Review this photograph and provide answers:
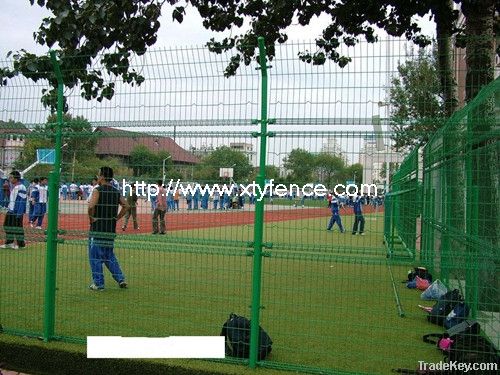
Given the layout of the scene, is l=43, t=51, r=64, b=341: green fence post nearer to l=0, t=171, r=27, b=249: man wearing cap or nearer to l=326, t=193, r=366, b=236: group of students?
l=0, t=171, r=27, b=249: man wearing cap

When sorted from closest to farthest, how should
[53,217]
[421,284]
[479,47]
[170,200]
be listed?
[170,200]
[53,217]
[479,47]
[421,284]

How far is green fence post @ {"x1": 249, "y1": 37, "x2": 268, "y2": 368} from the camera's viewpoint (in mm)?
5047

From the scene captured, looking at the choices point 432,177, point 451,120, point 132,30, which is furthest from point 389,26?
point 451,120

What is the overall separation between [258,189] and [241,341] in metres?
1.39

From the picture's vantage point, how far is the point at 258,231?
200 inches

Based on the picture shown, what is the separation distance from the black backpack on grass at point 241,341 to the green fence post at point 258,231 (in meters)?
0.16

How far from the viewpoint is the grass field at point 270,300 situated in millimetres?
5234

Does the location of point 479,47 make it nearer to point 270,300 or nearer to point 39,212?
point 270,300

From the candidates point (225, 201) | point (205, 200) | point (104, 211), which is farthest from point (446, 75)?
point (104, 211)

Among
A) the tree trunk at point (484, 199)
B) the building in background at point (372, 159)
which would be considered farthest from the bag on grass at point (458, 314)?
the building in background at point (372, 159)

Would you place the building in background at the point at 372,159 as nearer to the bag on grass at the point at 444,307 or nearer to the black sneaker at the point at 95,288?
the bag on grass at the point at 444,307

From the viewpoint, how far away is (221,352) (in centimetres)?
518

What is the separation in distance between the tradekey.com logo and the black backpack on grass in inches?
47.4

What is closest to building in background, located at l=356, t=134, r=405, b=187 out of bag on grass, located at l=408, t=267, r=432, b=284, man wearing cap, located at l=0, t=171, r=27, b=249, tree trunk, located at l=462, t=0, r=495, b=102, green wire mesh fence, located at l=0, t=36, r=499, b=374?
green wire mesh fence, located at l=0, t=36, r=499, b=374
